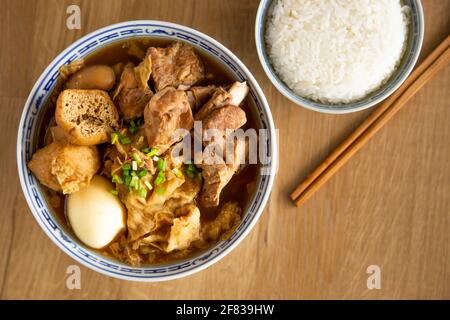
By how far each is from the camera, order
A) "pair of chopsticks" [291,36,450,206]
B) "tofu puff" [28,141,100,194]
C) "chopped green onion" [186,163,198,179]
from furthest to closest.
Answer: "pair of chopsticks" [291,36,450,206] → "chopped green onion" [186,163,198,179] → "tofu puff" [28,141,100,194]

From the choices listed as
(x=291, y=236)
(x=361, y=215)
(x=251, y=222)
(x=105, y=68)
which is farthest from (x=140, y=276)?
(x=361, y=215)

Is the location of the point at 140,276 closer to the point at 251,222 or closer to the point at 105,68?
the point at 251,222

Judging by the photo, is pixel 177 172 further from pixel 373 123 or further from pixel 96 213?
pixel 373 123
